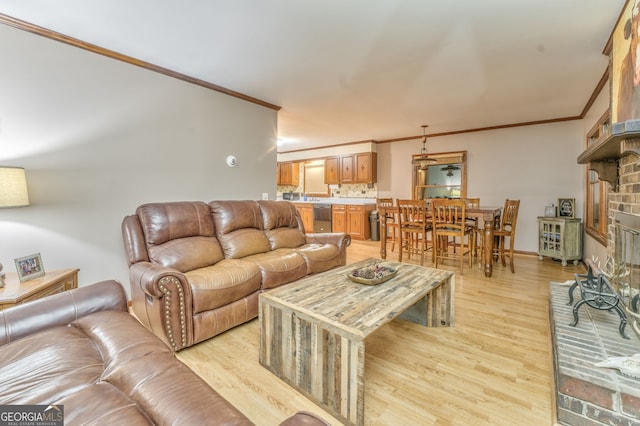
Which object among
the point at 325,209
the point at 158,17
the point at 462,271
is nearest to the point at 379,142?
the point at 325,209

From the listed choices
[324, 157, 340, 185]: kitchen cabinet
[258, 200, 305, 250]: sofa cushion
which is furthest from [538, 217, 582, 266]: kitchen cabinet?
[324, 157, 340, 185]: kitchen cabinet

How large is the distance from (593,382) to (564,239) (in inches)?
158

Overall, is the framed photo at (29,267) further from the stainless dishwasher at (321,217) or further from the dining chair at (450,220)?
the stainless dishwasher at (321,217)

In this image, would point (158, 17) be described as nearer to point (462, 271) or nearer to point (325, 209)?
point (462, 271)

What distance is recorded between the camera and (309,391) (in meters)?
1.57

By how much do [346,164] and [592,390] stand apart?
239 inches

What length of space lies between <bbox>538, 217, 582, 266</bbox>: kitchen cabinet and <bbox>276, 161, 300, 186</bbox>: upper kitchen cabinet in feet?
19.0

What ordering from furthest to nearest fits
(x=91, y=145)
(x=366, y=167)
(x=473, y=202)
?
(x=366, y=167) → (x=473, y=202) → (x=91, y=145)

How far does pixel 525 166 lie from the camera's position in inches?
197

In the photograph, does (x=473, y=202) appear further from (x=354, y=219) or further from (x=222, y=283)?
(x=222, y=283)

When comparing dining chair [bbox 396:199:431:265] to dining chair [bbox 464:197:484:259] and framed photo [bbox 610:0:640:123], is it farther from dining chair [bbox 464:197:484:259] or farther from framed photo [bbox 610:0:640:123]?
framed photo [bbox 610:0:640:123]

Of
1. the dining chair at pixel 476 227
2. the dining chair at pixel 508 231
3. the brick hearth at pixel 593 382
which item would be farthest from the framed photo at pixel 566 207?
the brick hearth at pixel 593 382

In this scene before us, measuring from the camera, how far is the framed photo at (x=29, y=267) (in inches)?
72.9

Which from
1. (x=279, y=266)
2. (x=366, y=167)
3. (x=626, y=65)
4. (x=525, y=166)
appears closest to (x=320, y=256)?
(x=279, y=266)
